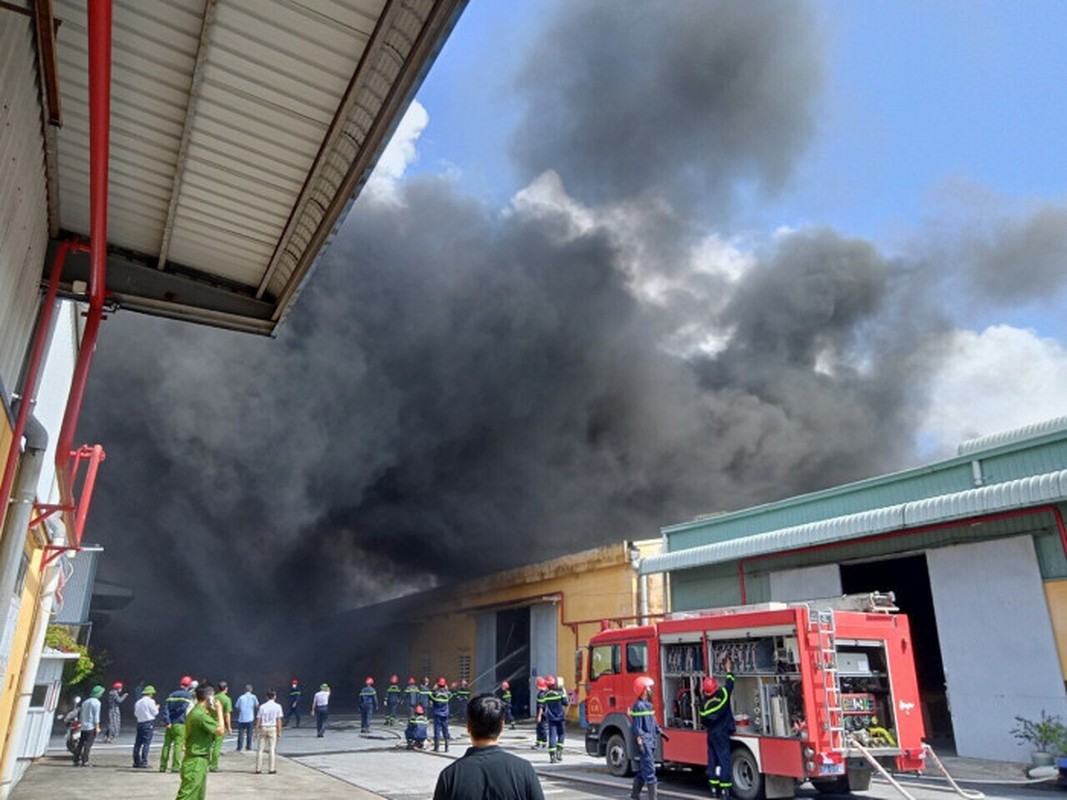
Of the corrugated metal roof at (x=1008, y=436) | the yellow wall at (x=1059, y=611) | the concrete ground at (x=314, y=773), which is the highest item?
the corrugated metal roof at (x=1008, y=436)

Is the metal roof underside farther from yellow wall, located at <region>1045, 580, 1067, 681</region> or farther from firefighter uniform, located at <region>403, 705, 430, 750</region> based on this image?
yellow wall, located at <region>1045, 580, 1067, 681</region>

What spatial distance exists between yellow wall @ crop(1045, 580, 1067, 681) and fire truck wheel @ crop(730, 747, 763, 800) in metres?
6.15

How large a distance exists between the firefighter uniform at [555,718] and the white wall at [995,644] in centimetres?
674

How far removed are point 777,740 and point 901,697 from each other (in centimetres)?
177

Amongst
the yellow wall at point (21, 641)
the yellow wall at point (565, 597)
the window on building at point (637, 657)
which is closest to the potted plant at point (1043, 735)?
the window on building at point (637, 657)

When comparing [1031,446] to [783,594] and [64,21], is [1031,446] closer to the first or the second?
[783,594]

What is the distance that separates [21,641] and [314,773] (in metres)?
4.68

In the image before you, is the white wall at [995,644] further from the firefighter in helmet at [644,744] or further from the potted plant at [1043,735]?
the firefighter in helmet at [644,744]

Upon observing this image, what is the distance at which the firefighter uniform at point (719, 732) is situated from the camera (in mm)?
8656

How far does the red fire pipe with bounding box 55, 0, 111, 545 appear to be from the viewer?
3694 mm

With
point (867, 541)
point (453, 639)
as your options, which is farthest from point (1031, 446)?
point (453, 639)

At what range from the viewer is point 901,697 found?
8984mm

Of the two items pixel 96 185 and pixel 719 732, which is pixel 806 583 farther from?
pixel 96 185

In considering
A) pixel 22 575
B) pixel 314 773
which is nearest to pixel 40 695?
pixel 314 773
